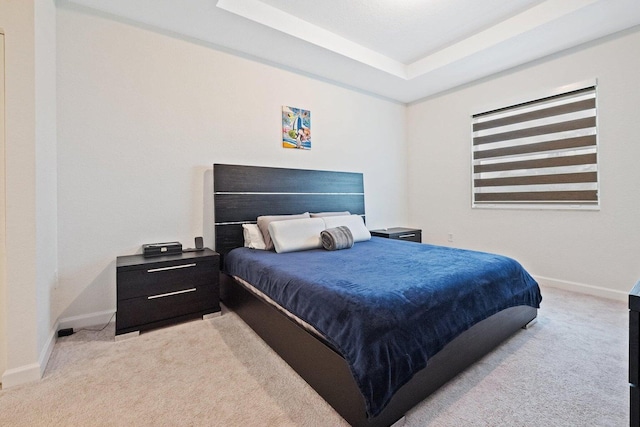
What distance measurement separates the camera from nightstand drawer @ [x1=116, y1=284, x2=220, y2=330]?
2.22 meters

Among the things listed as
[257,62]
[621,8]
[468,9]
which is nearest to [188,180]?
[257,62]

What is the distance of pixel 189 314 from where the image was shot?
2.49 metres

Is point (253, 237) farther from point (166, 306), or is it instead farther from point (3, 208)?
point (3, 208)

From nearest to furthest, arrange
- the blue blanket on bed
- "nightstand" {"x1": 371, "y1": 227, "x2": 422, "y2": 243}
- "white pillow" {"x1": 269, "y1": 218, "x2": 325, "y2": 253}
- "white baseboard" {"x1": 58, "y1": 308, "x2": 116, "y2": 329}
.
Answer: the blue blanket on bed
"white baseboard" {"x1": 58, "y1": 308, "x2": 116, "y2": 329}
"white pillow" {"x1": 269, "y1": 218, "x2": 325, "y2": 253}
"nightstand" {"x1": 371, "y1": 227, "x2": 422, "y2": 243}

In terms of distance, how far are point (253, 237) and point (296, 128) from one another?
153 centimetres

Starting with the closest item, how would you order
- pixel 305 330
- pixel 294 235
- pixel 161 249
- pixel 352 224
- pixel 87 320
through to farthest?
1. pixel 305 330
2. pixel 87 320
3. pixel 161 249
4. pixel 294 235
5. pixel 352 224

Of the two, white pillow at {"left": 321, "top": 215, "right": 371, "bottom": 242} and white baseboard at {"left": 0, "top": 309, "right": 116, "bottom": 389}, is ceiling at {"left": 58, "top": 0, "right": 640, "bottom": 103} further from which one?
white baseboard at {"left": 0, "top": 309, "right": 116, "bottom": 389}

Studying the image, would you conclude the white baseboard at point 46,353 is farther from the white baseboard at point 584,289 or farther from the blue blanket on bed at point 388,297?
the white baseboard at point 584,289

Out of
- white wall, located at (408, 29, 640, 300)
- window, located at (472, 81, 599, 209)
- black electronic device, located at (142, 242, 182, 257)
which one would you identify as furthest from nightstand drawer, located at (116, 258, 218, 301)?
window, located at (472, 81, 599, 209)

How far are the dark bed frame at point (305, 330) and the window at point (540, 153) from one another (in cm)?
170

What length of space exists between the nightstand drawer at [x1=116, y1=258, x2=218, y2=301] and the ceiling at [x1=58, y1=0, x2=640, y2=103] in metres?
2.20

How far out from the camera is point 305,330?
164 centimetres

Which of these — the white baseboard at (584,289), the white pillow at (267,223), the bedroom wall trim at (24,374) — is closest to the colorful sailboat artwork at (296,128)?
the white pillow at (267,223)

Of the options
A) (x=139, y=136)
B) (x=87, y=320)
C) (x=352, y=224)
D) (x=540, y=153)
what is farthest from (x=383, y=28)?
(x=87, y=320)
